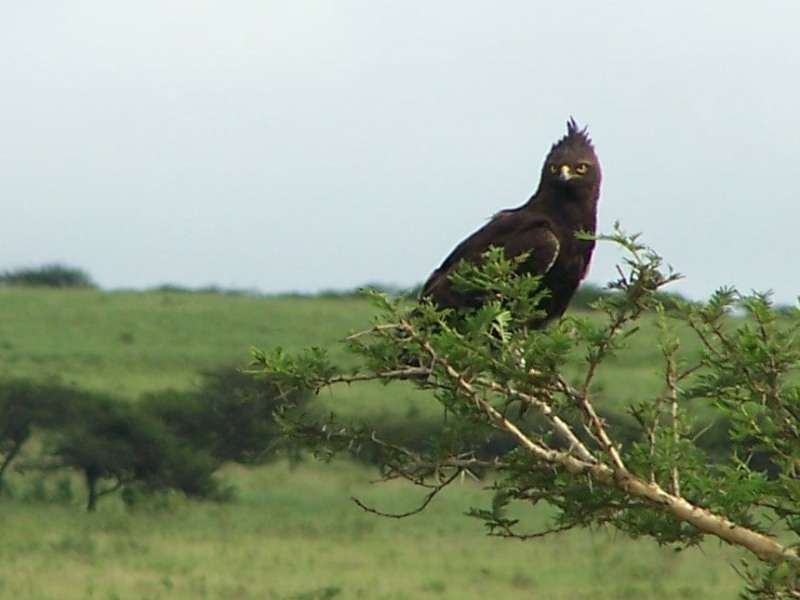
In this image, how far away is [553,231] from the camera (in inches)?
325

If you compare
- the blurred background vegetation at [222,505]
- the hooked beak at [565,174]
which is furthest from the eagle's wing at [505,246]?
the blurred background vegetation at [222,505]

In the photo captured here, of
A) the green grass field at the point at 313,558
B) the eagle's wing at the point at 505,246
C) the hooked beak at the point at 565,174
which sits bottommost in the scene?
the green grass field at the point at 313,558

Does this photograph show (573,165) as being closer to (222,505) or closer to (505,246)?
(505,246)

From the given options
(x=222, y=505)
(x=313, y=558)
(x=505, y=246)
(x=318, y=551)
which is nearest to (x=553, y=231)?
(x=505, y=246)

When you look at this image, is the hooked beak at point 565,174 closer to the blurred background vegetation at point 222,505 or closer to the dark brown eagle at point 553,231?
the dark brown eagle at point 553,231

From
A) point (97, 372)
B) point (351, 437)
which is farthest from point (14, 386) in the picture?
point (351, 437)

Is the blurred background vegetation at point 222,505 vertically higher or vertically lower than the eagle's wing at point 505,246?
lower

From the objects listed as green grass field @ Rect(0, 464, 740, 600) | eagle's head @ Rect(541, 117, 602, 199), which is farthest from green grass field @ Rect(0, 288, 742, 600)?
eagle's head @ Rect(541, 117, 602, 199)

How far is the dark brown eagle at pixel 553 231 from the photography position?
8102 millimetres

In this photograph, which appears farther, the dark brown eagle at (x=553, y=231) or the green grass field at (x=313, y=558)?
the green grass field at (x=313, y=558)

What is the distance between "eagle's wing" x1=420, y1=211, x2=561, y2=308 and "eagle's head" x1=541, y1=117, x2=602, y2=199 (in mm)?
243

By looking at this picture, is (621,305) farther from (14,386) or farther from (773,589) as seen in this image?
(14,386)

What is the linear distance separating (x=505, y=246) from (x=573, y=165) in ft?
2.11

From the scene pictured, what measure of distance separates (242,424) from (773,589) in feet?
81.1
